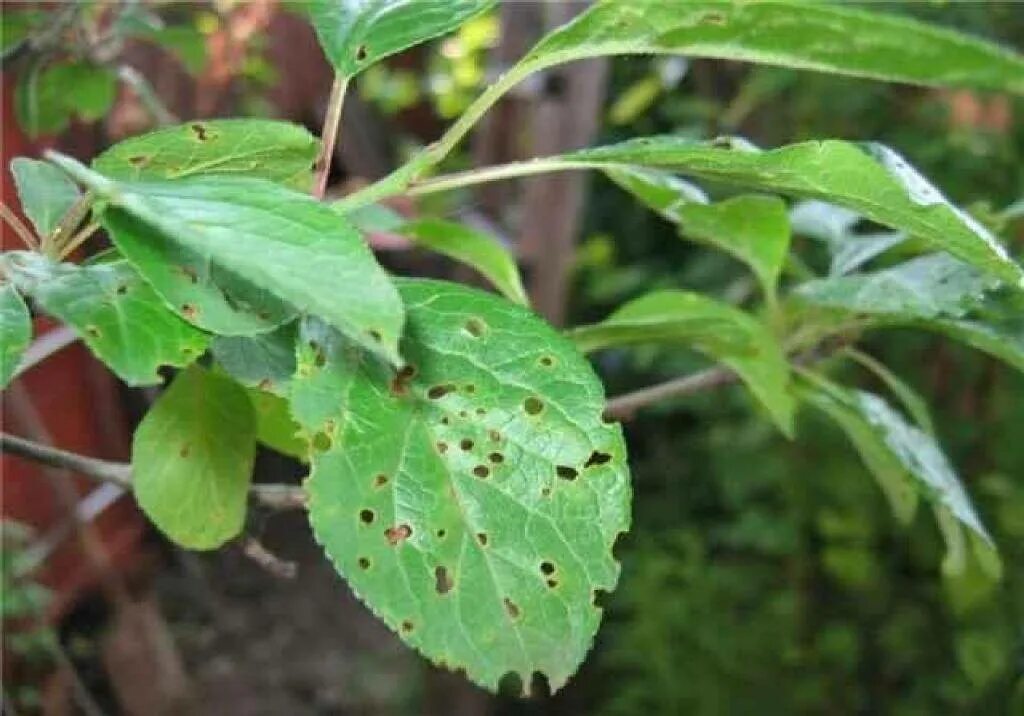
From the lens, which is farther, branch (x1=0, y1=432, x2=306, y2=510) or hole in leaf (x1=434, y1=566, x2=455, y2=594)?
branch (x1=0, y1=432, x2=306, y2=510)

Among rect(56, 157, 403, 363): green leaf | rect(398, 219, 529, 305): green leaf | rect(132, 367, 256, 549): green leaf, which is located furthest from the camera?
rect(398, 219, 529, 305): green leaf

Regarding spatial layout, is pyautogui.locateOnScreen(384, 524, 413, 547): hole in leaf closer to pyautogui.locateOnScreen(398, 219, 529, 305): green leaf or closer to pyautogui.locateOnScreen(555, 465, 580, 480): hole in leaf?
pyautogui.locateOnScreen(555, 465, 580, 480): hole in leaf

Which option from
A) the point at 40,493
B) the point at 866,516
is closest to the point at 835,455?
the point at 866,516

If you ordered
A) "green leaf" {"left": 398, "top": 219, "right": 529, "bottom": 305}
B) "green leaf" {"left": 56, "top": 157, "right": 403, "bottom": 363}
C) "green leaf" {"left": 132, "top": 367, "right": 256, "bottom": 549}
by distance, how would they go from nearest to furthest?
1. "green leaf" {"left": 56, "top": 157, "right": 403, "bottom": 363}
2. "green leaf" {"left": 132, "top": 367, "right": 256, "bottom": 549}
3. "green leaf" {"left": 398, "top": 219, "right": 529, "bottom": 305}

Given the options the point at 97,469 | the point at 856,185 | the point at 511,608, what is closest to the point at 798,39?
the point at 856,185

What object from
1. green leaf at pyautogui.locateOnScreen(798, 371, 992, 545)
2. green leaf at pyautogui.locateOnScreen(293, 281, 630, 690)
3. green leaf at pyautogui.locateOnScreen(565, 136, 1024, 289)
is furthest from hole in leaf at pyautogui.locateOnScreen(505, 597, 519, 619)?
green leaf at pyautogui.locateOnScreen(798, 371, 992, 545)

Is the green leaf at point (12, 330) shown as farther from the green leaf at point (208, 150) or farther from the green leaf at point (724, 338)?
the green leaf at point (724, 338)

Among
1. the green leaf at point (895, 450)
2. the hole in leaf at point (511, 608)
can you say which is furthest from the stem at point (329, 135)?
the green leaf at point (895, 450)
